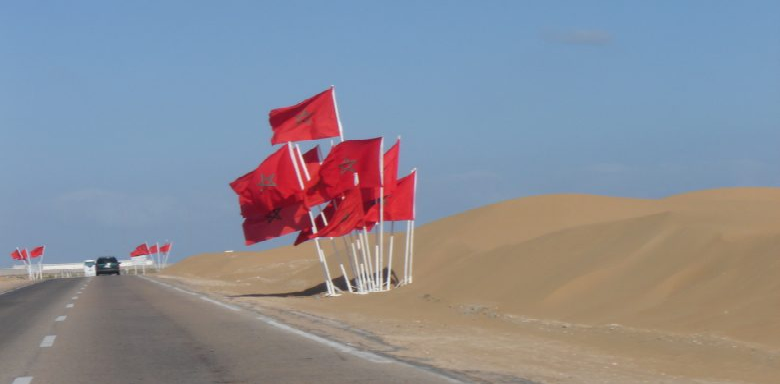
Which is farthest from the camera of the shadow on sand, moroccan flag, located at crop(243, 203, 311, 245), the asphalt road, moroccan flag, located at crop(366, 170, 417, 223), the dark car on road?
the dark car on road

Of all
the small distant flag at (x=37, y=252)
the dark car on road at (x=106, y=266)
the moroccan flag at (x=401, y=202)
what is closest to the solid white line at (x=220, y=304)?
the moroccan flag at (x=401, y=202)

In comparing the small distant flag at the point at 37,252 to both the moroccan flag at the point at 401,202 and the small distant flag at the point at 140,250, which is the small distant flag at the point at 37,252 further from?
the moroccan flag at the point at 401,202

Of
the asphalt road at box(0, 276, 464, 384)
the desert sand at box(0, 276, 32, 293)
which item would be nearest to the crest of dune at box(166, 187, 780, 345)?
the asphalt road at box(0, 276, 464, 384)

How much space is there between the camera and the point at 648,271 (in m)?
21.9

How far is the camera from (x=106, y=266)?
78438mm

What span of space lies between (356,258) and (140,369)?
17.6m

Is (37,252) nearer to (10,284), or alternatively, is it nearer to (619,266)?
(10,284)

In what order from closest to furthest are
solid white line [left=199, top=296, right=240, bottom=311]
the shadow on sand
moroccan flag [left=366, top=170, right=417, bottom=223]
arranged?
1. solid white line [left=199, top=296, right=240, bottom=311]
2. moroccan flag [left=366, top=170, right=417, bottom=223]
3. the shadow on sand

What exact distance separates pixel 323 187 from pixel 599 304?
1089 centimetres

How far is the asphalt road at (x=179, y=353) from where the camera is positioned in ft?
41.8

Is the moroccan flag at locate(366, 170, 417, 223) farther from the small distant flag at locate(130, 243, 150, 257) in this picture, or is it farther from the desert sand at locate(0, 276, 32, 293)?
the small distant flag at locate(130, 243, 150, 257)

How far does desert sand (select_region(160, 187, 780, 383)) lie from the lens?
46.3 ft

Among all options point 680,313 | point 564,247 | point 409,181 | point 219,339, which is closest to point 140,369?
point 219,339

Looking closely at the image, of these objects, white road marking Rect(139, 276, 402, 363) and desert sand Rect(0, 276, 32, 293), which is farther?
desert sand Rect(0, 276, 32, 293)
